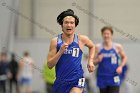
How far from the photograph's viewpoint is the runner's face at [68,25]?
804 cm

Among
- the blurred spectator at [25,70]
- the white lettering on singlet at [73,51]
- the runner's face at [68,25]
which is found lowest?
the blurred spectator at [25,70]

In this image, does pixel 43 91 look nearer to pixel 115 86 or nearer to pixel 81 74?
pixel 115 86

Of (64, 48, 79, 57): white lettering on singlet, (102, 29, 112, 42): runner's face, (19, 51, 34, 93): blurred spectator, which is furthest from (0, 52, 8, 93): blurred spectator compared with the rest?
(64, 48, 79, 57): white lettering on singlet

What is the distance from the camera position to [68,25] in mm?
8023

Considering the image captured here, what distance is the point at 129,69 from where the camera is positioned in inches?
883

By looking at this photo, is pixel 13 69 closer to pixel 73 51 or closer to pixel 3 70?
pixel 3 70

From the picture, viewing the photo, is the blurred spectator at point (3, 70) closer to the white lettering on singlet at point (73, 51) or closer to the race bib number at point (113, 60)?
the race bib number at point (113, 60)

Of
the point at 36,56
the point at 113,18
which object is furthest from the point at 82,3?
the point at 36,56

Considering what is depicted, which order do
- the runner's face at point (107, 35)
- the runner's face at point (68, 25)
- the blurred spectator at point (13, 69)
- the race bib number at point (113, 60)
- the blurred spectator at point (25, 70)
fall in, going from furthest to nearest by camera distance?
the blurred spectator at point (25, 70) < the blurred spectator at point (13, 69) < the race bib number at point (113, 60) < the runner's face at point (107, 35) < the runner's face at point (68, 25)

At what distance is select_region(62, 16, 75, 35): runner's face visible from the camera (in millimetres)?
8039

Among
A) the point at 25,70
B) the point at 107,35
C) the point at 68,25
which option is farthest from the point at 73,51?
the point at 25,70

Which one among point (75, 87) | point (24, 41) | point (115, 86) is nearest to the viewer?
point (75, 87)

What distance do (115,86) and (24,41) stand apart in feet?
44.6

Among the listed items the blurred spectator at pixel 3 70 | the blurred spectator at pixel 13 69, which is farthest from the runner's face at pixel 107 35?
the blurred spectator at pixel 13 69
